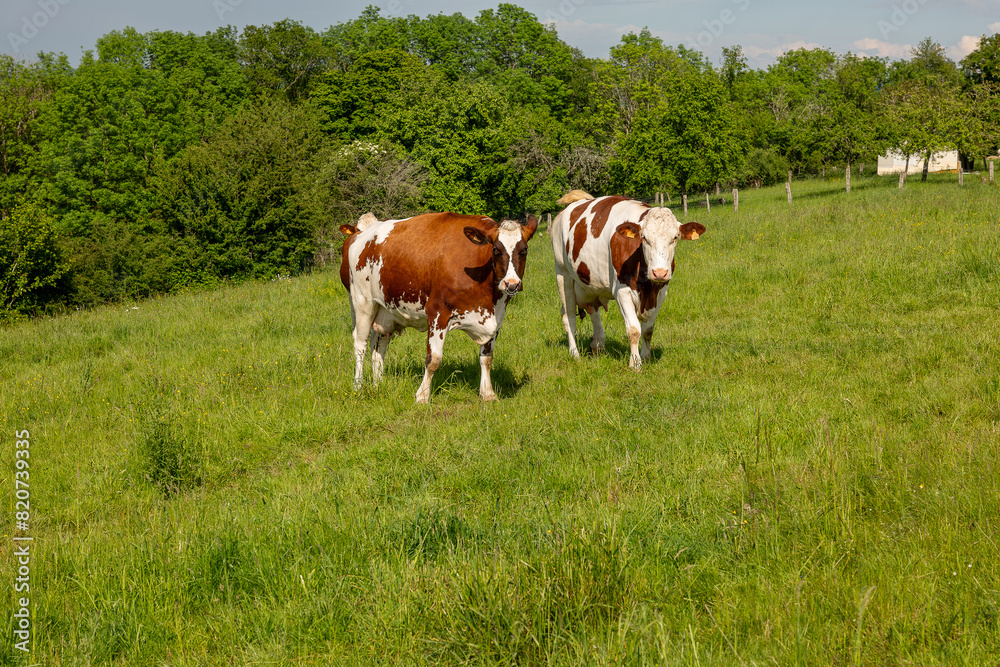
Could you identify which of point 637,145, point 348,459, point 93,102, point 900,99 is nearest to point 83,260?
point 93,102

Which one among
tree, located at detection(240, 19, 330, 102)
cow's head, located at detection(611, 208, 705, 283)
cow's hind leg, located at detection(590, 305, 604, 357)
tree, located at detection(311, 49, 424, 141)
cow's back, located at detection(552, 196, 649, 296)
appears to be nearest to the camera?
cow's head, located at detection(611, 208, 705, 283)

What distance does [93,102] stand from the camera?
4638 cm

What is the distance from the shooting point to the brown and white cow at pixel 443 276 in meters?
7.40

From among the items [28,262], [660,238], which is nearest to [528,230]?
[660,238]

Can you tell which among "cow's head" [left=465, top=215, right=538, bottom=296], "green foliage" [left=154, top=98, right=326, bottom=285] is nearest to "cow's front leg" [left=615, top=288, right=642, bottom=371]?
"cow's head" [left=465, top=215, right=538, bottom=296]

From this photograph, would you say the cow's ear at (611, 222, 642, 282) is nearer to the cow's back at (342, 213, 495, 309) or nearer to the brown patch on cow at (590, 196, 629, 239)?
the brown patch on cow at (590, 196, 629, 239)

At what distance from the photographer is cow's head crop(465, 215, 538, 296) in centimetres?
713

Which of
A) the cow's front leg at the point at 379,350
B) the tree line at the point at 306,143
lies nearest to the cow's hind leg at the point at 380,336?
the cow's front leg at the point at 379,350

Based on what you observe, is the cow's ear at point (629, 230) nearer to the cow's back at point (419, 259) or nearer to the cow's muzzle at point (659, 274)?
the cow's muzzle at point (659, 274)

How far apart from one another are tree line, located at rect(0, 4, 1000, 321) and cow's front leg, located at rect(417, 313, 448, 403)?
27.9m

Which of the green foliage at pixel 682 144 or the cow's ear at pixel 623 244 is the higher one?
the green foliage at pixel 682 144

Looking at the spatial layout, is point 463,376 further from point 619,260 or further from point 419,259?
point 619,260

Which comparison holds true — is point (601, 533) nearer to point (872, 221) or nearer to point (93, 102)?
point (872, 221)

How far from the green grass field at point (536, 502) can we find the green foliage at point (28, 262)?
28745mm
